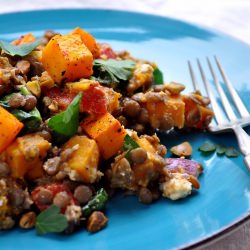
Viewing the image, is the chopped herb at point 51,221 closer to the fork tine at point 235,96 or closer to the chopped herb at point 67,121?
the chopped herb at point 67,121

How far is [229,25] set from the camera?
632 cm

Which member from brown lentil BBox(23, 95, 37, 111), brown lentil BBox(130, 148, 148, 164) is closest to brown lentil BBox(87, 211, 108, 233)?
brown lentil BBox(130, 148, 148, 164)

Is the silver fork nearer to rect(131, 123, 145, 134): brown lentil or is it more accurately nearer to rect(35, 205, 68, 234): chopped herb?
rect(131, 123, 145, 134): brown lentil

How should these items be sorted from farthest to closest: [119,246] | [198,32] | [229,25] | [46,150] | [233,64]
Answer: [229,25], [198,32], [233,64], [46,150], [119,246]

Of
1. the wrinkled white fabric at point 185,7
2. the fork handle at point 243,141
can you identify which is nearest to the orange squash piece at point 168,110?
the fork handle at point 243,141

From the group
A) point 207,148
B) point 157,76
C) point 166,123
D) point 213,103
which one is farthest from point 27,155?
point 213,103

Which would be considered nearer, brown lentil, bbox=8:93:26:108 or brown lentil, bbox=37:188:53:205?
brown lentil, bbox=37:188:53:205

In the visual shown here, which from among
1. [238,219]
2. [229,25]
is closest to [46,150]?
[238,219]

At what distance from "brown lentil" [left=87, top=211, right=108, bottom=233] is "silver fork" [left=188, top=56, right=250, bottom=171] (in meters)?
0.99

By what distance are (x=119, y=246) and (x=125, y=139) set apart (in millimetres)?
778

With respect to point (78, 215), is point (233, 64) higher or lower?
higher

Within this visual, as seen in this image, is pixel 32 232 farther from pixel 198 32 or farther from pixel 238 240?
pixel 198 32

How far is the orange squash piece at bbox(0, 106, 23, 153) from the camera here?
3.26 m

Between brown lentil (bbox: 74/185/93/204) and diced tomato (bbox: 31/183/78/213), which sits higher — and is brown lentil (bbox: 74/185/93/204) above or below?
above
